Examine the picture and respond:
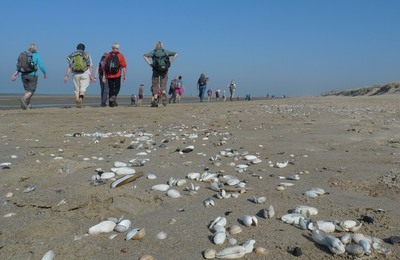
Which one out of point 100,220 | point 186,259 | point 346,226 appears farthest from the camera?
point 100,220

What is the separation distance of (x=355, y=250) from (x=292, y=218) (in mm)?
562

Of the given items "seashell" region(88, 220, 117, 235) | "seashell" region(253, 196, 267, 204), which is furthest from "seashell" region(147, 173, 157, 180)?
"seashell" region(88, 220, 117, 235)

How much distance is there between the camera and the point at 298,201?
10.4 feet

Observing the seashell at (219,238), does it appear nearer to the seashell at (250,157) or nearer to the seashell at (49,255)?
the seashell at (49,255)

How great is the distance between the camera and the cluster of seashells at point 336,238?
2238 millimetres

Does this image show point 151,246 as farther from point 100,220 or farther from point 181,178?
point 181,178

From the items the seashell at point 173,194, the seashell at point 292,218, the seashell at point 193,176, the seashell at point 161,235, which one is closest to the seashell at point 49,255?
the seashell at point 161,235

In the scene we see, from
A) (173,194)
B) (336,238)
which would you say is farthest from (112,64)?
(336,238)

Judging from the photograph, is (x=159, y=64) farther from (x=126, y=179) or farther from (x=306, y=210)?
(x=306, y=210)

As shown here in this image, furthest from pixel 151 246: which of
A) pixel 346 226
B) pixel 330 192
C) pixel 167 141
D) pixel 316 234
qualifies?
pixel 167 141

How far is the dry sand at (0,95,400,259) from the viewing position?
2.38 meters

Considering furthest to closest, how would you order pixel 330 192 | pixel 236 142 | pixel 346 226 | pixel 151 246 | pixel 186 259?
pixel 236 142, pixel 330 192, pixel 346 226, pixel 151 246, pixel 186 259

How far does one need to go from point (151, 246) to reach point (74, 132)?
545cm

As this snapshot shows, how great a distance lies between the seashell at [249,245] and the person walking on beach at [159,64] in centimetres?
1040
